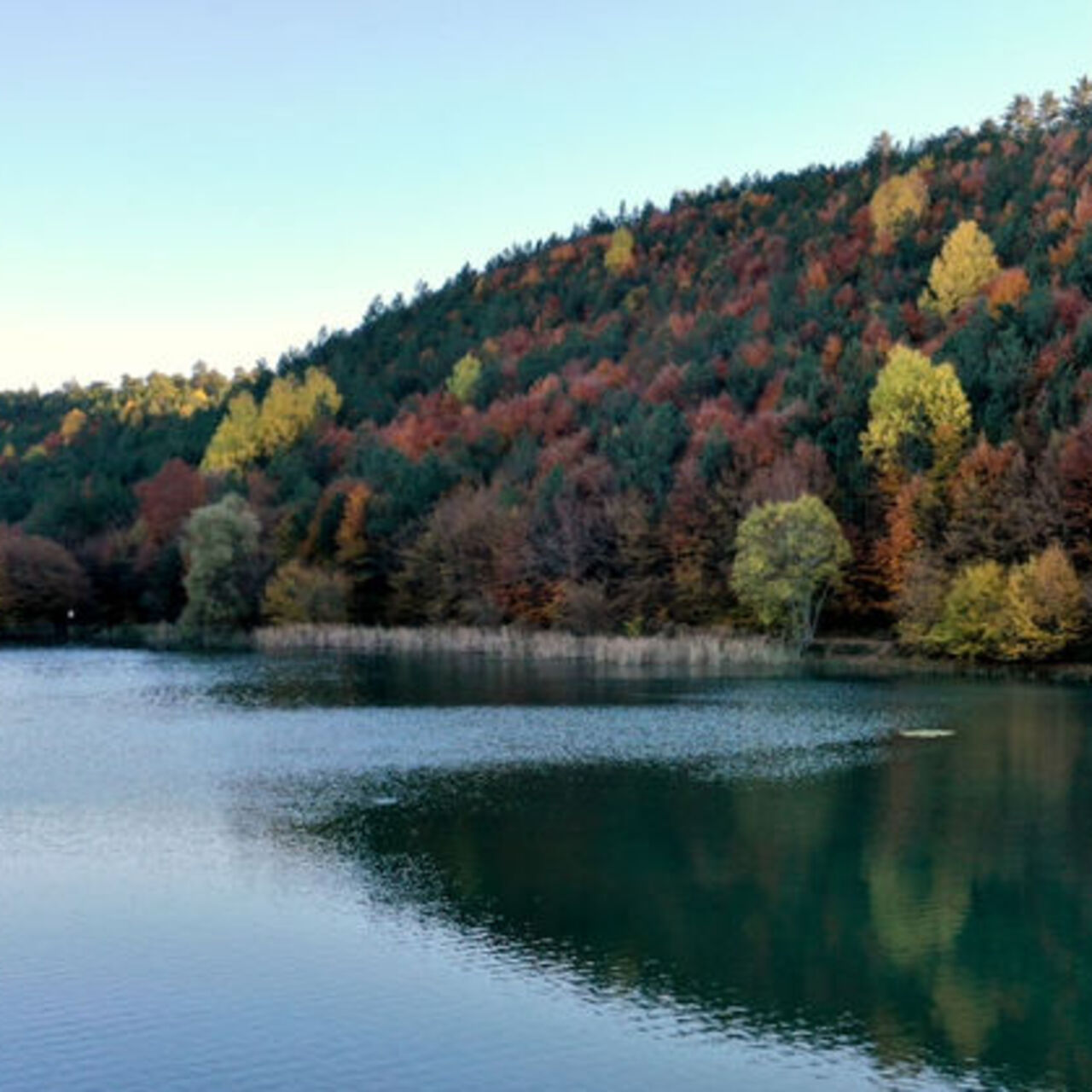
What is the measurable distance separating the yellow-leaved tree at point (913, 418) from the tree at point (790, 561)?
21.2 feet

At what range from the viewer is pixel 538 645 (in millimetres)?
78250

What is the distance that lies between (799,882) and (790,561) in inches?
1854

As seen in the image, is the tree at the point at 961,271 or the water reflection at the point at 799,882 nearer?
the water reflection at the point at 799,882

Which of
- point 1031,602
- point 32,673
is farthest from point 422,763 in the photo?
point 32,673

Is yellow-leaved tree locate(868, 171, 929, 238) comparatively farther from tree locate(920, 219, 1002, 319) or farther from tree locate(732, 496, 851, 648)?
tree locate(732, 496, 851, 648)

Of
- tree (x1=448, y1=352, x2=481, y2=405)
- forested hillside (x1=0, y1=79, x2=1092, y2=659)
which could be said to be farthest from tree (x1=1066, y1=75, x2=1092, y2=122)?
tree (x1=448, y1=352, x2=481, y2=405)

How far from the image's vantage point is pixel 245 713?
50219 mm

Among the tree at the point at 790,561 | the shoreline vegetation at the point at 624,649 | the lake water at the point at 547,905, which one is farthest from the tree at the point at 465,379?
the lake water at the point at 547,905

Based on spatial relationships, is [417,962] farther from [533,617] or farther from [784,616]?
[533,617]

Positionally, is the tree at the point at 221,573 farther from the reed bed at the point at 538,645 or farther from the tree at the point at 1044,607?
the tree at the point at 1044,607

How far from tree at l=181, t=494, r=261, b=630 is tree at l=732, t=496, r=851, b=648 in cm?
3396

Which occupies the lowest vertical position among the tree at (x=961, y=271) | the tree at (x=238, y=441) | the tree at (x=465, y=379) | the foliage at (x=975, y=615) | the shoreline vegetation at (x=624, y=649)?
the shoreline vegetation at (x=624, y=649)

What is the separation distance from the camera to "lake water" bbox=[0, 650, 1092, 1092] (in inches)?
711

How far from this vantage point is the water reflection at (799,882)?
1964 cm
